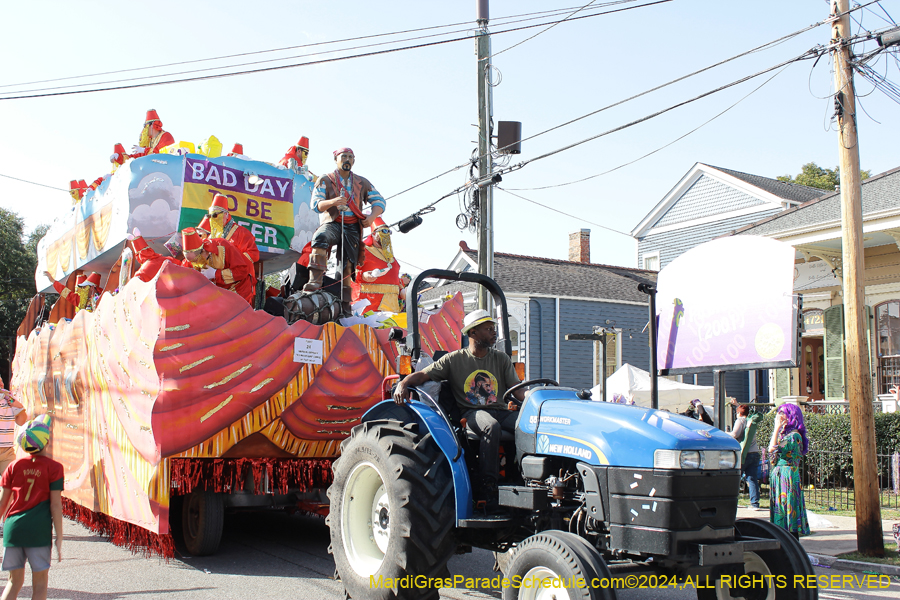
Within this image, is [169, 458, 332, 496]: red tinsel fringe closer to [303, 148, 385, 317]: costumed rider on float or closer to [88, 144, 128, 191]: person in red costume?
[303, 148, 385, 317]: costumed rider on float

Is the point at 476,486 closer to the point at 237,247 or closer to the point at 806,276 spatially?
the point at 237,247

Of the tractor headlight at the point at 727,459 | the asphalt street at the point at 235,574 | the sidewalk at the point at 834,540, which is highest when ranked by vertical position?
the tractor headlight at the point at 727,459

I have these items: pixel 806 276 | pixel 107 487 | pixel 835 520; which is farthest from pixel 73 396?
pixel 806 276

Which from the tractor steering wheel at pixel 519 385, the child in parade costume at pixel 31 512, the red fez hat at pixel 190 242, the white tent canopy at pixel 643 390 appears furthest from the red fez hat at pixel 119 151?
the white tent canopy at pixel 643 390

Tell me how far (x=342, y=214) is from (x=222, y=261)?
1455mm

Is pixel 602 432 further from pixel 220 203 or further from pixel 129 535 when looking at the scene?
pixel 220 203

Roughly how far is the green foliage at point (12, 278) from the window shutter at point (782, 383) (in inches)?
1144

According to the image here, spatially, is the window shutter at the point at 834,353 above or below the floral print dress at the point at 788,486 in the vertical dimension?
above

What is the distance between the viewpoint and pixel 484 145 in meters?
12.4

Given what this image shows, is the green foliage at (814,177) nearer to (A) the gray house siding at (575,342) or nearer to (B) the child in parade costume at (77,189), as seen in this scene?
(A) the gray house siding at (575,342)

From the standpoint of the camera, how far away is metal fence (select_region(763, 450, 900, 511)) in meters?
12.2

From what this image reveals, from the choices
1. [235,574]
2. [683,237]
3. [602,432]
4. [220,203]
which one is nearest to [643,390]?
[683,237]

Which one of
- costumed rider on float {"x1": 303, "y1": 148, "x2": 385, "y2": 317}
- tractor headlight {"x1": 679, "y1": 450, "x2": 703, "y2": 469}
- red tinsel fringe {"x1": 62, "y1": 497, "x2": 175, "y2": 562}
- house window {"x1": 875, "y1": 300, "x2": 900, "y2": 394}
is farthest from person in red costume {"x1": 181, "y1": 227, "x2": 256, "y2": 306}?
house window {"x1": 875, "y1": 300, "x2": 900, "y2": 394}

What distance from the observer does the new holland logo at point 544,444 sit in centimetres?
454
